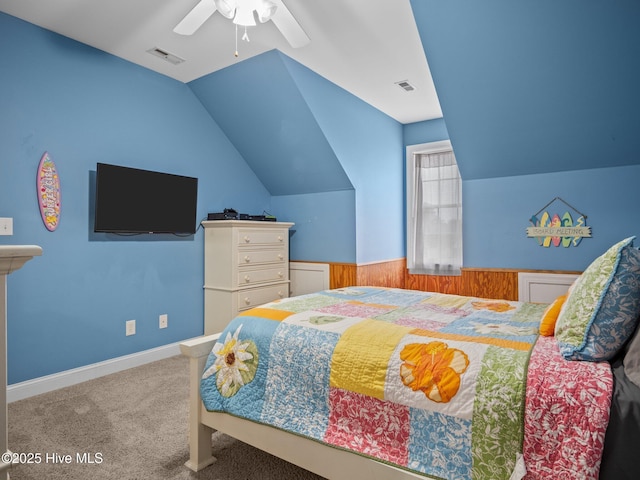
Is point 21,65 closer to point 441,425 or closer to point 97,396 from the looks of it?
point 97,396

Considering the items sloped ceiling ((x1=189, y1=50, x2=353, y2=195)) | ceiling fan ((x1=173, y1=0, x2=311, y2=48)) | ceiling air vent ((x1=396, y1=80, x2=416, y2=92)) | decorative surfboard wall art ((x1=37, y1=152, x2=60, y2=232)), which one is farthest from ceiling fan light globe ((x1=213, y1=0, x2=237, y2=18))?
ceiling air vent ((x1=396, y1=80, x2=416, y2=92))

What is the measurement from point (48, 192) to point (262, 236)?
6.25ft

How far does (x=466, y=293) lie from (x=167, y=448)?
306 cm

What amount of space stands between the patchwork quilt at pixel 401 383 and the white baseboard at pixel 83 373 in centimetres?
169

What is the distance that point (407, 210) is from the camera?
17.1ft

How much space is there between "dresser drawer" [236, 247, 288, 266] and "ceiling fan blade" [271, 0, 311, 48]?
81.0 inches

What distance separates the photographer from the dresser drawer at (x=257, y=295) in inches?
151

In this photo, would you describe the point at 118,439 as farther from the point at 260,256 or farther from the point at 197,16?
the point at 197,16

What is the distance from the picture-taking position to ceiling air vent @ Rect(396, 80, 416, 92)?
3.81m

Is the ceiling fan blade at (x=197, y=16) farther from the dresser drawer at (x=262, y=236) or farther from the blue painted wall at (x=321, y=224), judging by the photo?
the blue painted wall at (x=321, y=224)

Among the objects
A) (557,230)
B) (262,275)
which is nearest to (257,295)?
(262,275)

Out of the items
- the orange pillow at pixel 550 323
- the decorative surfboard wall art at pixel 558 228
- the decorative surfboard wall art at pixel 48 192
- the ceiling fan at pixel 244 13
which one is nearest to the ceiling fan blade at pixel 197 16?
the ceiling fan at pixel 244 13

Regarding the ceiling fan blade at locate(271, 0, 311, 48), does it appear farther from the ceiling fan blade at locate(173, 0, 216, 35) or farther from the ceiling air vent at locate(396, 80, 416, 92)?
the ceiling air vent at locate(396, 80, 416, 92)

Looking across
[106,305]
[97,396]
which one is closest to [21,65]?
[106,305]
